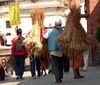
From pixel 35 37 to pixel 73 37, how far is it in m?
2.26

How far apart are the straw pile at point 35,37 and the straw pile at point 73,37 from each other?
5.93 ft

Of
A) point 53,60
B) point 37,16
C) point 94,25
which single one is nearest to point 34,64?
point 37,16

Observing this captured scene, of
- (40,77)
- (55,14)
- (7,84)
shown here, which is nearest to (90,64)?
(40,77)

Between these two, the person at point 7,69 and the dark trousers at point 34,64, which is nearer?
the dark trousers at point 34,64

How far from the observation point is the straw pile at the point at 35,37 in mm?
17375

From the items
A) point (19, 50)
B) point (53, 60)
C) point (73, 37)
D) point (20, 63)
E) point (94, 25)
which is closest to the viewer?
point (53, 60)

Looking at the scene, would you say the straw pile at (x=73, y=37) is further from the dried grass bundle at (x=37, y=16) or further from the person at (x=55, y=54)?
the dried grass bundle at (x=37, y=16)

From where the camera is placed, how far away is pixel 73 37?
15602 mm

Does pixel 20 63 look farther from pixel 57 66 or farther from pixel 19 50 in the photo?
pixel 57 66

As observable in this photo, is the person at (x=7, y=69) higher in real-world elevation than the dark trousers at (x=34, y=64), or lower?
lower

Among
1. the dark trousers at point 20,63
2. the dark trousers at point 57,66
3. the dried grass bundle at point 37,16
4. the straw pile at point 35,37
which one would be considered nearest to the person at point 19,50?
the dark trousers at point 20,63

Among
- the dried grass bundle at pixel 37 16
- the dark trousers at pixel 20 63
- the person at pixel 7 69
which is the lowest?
the person at pixel 7 69

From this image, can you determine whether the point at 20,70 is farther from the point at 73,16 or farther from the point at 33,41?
the point at 73,16

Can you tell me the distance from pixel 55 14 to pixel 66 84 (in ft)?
145
